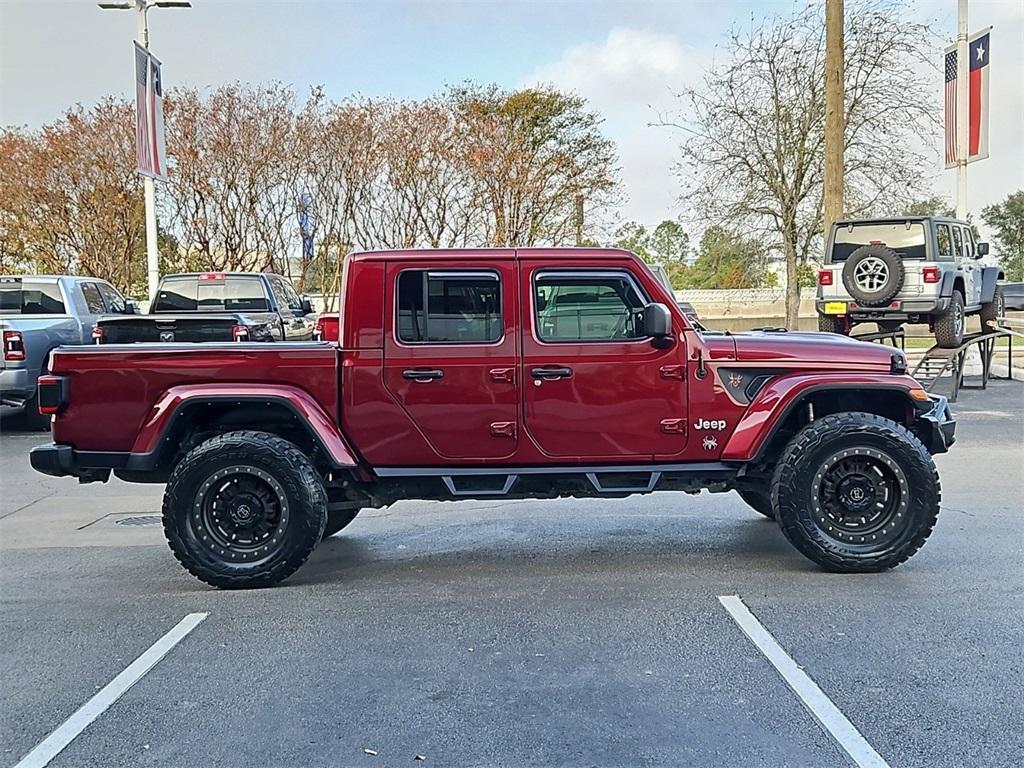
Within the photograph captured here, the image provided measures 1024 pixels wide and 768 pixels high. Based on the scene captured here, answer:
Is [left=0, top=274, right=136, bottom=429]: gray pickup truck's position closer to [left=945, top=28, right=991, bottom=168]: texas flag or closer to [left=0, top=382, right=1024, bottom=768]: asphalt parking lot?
[left=0, top=382, right=1024, bottom=768]: asphalt parking lot

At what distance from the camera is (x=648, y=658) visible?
4184 mm

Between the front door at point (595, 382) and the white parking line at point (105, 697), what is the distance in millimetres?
2204

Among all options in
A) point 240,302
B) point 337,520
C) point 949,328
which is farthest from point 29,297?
point 949,328

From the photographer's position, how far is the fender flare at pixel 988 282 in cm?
1538

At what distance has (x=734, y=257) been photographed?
77.8 feet

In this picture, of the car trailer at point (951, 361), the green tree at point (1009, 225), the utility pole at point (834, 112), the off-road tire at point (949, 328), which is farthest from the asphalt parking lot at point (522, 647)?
the green tree at point (1009, 225)

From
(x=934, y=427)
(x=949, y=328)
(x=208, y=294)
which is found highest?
(x=208, y=294)

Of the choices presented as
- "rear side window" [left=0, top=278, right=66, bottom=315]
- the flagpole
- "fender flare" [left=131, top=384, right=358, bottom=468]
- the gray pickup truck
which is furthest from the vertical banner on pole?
"fender flare" [left=131, top=384, right=358, bottom=468]

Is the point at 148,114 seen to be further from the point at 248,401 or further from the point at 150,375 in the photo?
the point at 248,401

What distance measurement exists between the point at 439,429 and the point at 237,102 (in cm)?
1952

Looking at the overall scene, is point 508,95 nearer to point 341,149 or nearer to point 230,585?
point 341,149

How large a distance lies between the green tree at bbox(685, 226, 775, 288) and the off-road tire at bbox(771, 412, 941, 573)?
18213 millimetres

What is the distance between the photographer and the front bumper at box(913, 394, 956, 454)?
5.51m

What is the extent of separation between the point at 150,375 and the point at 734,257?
20.3 meters
